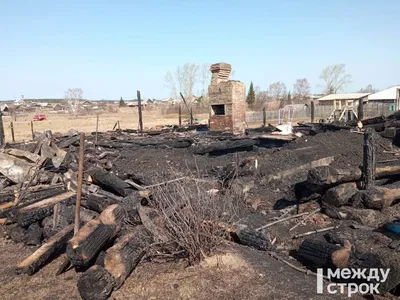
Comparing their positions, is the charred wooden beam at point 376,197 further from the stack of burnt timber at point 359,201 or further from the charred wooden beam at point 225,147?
the charred wooden beam at point 225,147

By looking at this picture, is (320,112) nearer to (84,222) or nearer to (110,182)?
(110,182)

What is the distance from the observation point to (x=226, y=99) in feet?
55.5

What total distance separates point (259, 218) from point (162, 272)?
2700mm

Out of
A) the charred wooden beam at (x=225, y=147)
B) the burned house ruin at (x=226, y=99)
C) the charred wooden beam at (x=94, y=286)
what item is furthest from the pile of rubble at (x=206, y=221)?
the burned house ruin at (x=226, y=99)

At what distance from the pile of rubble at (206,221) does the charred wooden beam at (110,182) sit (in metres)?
0.03

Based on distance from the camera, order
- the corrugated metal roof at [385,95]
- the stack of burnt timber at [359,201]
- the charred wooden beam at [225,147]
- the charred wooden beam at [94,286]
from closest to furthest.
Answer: the charred wooden beam at [94,286] → the stack of burnt timber at [359,201] → the charred wooden beam at [225,147] → the corrugated metal roof at [385,95]

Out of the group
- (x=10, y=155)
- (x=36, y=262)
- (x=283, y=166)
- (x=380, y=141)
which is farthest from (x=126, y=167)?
(x=380, y=141)

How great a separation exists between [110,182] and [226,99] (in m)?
10.7

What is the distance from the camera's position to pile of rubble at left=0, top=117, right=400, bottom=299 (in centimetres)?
423

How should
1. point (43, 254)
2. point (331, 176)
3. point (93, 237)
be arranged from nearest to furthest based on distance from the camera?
1. point (93, 237)
2. point (43, 254)
3. point (331, 176)

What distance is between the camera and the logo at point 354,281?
3.81 meters

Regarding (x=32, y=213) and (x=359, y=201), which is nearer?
(x=32, y=213)

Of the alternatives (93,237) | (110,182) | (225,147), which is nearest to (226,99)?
(225,147)

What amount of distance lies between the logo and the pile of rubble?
0.25 feet
